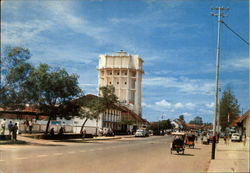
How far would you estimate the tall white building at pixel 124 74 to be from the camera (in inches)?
4887

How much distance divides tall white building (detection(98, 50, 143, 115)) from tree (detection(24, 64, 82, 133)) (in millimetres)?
82919

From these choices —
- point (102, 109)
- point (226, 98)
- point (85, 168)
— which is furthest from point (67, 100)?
point (226, 98)

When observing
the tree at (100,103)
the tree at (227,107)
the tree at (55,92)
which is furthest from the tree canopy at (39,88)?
the tree at (227,107)

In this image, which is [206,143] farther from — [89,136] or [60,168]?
[60,168]

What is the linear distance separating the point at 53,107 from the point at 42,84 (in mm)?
4049

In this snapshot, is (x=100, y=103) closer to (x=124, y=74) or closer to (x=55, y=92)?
(x=55, y=92)

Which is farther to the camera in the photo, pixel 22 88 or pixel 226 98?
pixel 226 98

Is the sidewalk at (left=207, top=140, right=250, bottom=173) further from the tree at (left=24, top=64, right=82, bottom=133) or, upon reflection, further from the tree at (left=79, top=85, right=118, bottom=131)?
the tree at (left=79, top=85, right=118, bottom=131)

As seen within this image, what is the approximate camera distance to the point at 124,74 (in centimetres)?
12625

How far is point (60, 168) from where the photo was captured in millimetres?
13359

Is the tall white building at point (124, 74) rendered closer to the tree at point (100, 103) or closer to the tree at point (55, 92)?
the tree at point (100, 103)

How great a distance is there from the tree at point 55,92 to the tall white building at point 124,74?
82919mm

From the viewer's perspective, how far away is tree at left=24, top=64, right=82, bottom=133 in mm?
36656

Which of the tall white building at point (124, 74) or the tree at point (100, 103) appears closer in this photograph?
the tree at point (100, 103)
